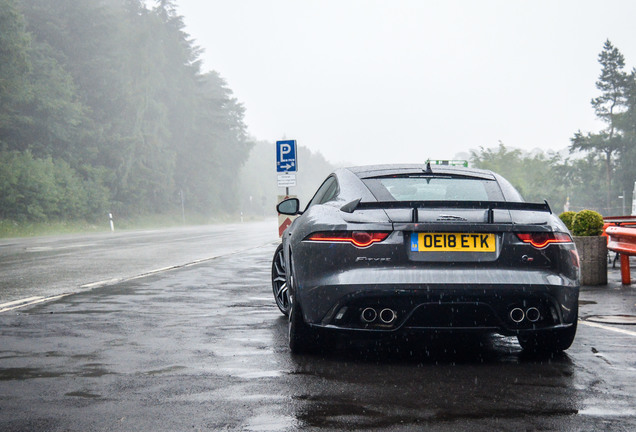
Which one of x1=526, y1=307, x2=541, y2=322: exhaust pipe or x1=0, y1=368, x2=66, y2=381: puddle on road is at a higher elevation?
x1=526, y1=307, x2=541, y2=322: exhaust pipe

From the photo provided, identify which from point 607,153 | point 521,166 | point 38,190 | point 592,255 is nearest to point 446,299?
point 592,255

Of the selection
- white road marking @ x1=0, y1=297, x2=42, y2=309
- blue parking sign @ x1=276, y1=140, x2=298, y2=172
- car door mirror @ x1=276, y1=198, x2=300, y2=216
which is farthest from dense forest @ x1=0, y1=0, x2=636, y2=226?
car door mirror @ x1=276, y1=198, x2=300, y2=216

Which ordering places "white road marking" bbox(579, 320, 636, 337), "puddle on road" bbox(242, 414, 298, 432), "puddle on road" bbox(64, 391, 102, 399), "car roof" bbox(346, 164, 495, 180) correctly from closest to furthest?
1. "puddle on road" bbox(242, 414, 298, 432)
2. "puddle on road" bbox(64, 391, 102, 399)
3. "car roof" bbox(346, 164, 495, 180)
4. "white road marking" bbox(579, 320, 636, 337)

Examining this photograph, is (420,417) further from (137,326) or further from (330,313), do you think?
(137,326)

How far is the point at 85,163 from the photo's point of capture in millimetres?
52812

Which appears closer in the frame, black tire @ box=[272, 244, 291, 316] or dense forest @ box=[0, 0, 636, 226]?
black tire @ box=[272, 244, 291, 316]

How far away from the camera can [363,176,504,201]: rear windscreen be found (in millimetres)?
5398

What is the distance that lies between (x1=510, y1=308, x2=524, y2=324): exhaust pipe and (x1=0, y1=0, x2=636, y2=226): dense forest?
39.3m

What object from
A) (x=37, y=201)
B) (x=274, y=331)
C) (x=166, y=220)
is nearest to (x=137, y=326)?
(x=274, y=331)

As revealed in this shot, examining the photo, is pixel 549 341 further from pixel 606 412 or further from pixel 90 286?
pixel 90 286

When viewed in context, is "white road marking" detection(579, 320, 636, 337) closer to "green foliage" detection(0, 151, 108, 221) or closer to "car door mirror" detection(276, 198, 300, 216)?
"car door mirror" detection(276, 198, 300, 216)

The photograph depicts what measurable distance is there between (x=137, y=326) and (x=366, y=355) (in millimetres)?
2465

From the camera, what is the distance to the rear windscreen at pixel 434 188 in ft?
17.7

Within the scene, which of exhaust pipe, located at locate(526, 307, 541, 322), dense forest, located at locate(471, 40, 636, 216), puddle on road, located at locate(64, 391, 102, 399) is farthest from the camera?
dense forest, located at locate(471, 40, 636, 216)
